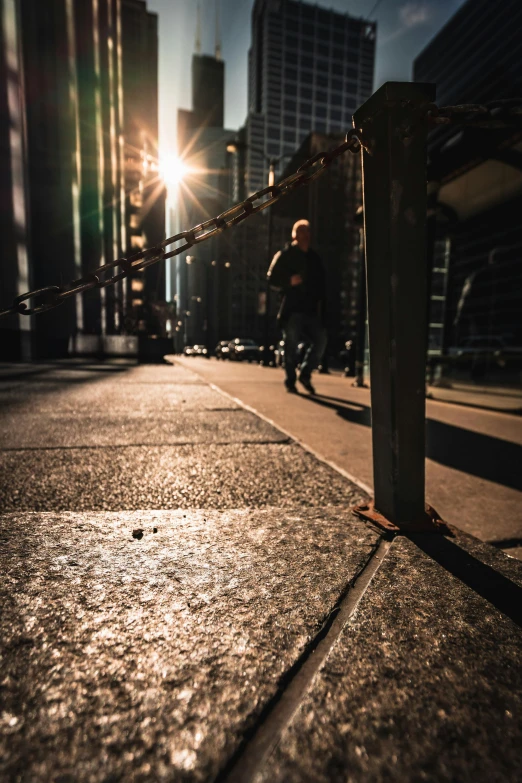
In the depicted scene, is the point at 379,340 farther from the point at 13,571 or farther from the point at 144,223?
the point at 144,223

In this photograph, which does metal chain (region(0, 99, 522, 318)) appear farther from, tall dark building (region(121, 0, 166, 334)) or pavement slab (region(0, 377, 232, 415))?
tall dark building (region(121, 0, 166, 334))

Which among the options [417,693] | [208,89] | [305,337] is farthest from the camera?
[208,89]

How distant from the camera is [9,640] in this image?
656mm

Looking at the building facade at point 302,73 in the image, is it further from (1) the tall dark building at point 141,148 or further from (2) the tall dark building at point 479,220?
(2) the tall dark building at point 479,220

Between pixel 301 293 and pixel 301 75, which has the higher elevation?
pixel 301 75

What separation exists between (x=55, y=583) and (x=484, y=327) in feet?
79.6

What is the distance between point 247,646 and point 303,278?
15.1 feet

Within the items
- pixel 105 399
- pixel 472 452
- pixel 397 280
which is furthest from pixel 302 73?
pixel 397 280

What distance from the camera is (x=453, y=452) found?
8.86ft

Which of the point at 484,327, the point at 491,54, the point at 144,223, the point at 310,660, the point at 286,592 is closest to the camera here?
the point at 310,660

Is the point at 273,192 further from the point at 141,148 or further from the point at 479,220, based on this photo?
the point at 141,148

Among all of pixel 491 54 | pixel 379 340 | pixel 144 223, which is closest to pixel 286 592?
pixel 379 340

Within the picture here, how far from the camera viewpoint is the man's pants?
16.6 feet

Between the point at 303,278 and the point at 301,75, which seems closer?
the point at 303,278
